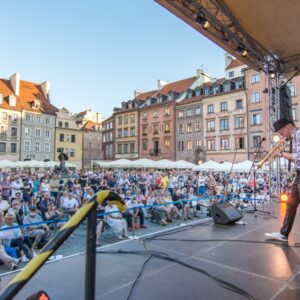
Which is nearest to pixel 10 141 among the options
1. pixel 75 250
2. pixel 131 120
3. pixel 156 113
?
pixel 131 120

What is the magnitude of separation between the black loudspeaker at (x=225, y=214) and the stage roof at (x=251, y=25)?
4.21m

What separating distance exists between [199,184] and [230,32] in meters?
11.5

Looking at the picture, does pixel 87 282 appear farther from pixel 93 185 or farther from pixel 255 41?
pixel 93 185

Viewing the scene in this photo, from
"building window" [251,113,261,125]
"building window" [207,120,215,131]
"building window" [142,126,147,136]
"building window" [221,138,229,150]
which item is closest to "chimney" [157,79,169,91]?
"building window" [142,126,147,136]

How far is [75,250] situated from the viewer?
6824mm

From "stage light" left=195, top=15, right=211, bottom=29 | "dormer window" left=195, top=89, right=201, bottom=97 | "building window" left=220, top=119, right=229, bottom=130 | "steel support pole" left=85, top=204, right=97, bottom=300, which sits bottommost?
"steel support pole" left=85, top=204, right=97, bottom=300

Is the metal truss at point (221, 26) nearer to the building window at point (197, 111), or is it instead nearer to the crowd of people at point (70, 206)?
the crowd of people at point (70, 206)

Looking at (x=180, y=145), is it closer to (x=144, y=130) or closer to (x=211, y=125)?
(x=211, y=125)

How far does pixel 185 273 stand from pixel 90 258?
200 centimetres

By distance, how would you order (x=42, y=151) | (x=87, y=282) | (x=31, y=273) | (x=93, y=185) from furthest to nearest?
(x=42, y=151) → (x=93, y=185) → (x=87, y=282) → (x=31, y=273)

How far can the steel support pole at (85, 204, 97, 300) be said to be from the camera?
58.4 inches

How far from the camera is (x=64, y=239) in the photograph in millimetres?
1372

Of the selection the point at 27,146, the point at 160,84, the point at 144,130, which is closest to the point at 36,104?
the point at 27,146

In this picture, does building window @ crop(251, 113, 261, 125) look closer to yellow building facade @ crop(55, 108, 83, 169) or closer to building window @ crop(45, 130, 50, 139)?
yellow building facade @ crop(55, 108, 83, 169)
